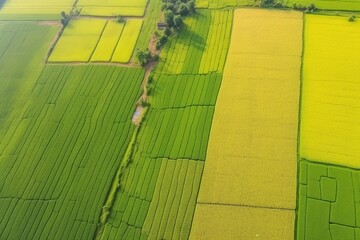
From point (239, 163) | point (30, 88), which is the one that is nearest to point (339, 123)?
point (239, 163)

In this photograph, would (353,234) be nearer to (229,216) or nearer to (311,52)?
(229,216)

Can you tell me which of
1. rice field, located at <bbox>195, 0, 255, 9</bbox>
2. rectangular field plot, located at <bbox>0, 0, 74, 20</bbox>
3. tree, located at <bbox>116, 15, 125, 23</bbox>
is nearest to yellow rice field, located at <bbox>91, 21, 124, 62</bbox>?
tree, located at <bbox>116, 15, 125, 23</bbox>

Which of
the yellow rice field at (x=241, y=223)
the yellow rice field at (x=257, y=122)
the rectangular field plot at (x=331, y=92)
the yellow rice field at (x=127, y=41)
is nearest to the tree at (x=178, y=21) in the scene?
the yellow rice field at (x=127, y=41)

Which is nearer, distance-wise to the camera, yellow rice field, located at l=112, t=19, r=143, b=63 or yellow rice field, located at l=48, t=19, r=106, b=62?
yellow rice field, located at l=112, t=19, r=143, b=63

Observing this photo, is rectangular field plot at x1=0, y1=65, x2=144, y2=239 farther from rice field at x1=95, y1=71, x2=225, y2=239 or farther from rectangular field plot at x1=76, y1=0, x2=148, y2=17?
rectangular field plot at x1=76, y1=0, x2=148, y2=17

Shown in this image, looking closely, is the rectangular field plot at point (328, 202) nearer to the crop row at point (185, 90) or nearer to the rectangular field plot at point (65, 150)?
the crop row at point (185, 90)

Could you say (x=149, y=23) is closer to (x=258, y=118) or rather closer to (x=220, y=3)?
(x=220, y=3)

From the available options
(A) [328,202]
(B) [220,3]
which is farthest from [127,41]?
(A) [328,202]
